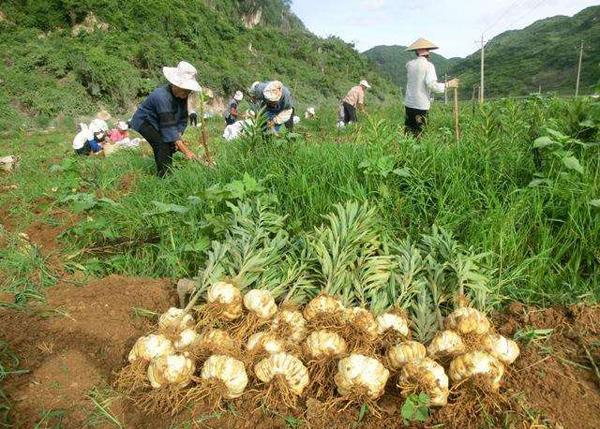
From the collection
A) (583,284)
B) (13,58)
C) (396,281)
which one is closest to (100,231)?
(396,281)

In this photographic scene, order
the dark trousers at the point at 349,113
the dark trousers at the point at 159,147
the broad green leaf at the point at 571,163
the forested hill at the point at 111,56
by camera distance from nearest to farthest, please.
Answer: the broad green leaf at the point at 571,163, the dark trousers at the point at 159,147, the dark trousers at the point at 349,113, the forested hill at the point at 111,56

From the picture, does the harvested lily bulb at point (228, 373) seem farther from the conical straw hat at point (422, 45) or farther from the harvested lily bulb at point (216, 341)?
the conical straw hat at point (422, 45)

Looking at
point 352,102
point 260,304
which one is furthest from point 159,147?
point 352,102

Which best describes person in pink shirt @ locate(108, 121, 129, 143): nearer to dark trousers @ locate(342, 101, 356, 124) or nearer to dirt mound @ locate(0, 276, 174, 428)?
dark trousers @ locate(342, 101, 356, 124)

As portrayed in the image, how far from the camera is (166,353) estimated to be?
5.75 ft

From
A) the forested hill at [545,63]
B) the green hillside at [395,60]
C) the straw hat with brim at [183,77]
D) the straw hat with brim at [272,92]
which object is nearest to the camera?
the straw hat with brim at [183,77]

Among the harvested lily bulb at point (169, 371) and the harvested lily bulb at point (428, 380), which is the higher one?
the harvested lily bulb at point (169, 371)

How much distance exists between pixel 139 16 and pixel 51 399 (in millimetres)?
33370

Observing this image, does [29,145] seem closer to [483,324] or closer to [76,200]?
[76,200]

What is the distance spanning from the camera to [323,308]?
187cm

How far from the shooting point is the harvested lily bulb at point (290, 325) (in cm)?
187

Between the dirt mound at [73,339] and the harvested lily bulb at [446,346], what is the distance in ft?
4.63

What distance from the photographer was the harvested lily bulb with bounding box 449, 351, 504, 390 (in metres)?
1.56

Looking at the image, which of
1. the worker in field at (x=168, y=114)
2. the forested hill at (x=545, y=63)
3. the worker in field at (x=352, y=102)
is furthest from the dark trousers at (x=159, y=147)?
the forested hill at (x=545, y=63)
